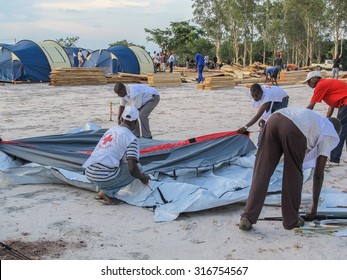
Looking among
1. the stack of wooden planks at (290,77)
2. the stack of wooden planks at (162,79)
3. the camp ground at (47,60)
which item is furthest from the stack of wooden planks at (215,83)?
the camp ground at (47,60)

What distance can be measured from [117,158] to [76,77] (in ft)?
65.8

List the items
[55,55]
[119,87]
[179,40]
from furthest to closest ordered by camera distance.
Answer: [179,40] → [55,55] → [119,87]

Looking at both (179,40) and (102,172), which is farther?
(179,40)

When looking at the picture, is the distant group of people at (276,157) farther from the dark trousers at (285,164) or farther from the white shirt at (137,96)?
the white shirt at (137,96)

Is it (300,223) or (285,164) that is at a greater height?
(285,164)

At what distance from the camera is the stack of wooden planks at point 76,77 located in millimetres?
23859

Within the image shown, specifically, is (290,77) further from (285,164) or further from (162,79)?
(285,164)

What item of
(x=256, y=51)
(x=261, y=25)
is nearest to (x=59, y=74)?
(x=261, y=25)

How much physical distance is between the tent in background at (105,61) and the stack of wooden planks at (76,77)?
280 centimetres

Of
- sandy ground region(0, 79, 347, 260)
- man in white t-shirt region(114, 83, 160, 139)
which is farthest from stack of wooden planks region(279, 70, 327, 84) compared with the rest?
sandy ground region(0, 79, 347, 260)

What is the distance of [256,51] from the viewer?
191 feet

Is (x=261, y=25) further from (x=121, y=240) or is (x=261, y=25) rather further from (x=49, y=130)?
(x=121, y=240)

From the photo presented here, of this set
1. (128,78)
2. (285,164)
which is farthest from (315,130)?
(128,78)

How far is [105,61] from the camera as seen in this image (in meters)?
28.4
